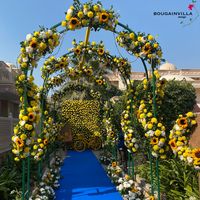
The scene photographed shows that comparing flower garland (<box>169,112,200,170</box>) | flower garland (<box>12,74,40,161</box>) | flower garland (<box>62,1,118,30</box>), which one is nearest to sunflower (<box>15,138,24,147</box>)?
flower garland (<box>12,74,40,161</box>)

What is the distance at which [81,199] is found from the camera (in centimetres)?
674

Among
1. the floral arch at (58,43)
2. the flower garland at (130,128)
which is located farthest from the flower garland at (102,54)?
the floral arch at (58,43)

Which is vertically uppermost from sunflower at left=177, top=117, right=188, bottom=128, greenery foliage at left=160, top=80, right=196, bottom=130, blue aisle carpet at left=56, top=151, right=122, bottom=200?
greenery foliage at left=160, top=80, right=196, bottom=130

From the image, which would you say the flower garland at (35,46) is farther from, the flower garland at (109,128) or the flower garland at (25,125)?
the flower garland at (109,128)

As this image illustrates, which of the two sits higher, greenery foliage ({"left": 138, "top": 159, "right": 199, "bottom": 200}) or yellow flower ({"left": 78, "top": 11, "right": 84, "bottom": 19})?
yellow flower ({"left": 78, "top": 11, "right": 84, "bottom": 19})

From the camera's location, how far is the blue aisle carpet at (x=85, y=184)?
6.98 metres

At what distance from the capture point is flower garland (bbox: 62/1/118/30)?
5.22 metres

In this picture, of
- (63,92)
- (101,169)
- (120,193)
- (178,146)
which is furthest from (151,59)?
(63,92)

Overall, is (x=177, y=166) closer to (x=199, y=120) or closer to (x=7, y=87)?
(x=199, y=120)

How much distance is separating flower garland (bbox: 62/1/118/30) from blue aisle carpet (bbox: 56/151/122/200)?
12.0ft

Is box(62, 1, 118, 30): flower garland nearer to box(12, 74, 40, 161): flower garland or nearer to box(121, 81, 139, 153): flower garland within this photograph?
box(12, 74, 40, 161): flower garland

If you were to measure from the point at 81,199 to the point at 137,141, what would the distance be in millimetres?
1727

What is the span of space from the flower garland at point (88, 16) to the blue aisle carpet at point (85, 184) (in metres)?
3.65

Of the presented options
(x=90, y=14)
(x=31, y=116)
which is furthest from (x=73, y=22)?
(x=31, y=116)
